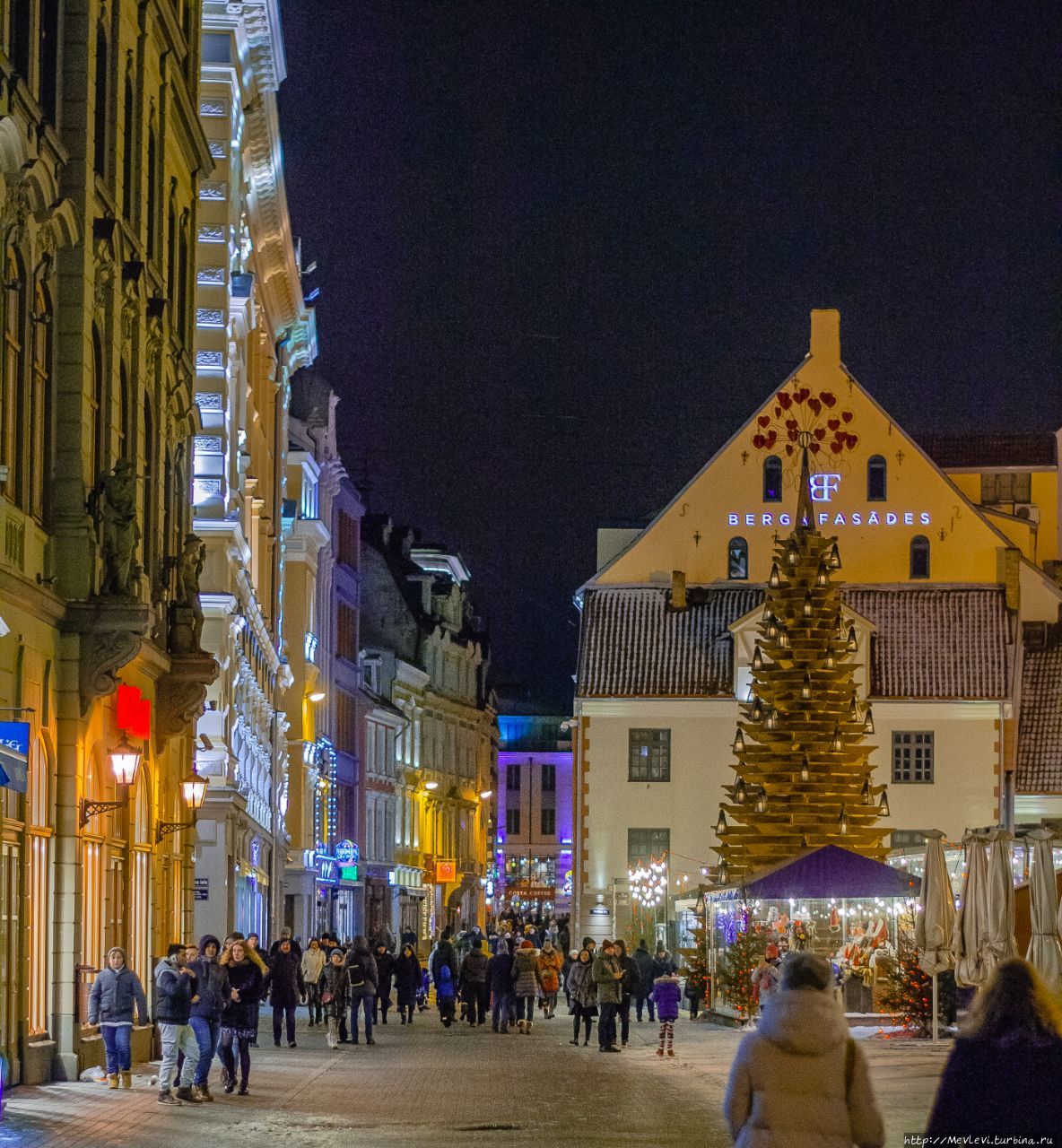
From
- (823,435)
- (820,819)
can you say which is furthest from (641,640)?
(820,819)

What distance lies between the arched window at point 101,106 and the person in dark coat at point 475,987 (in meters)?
22.1

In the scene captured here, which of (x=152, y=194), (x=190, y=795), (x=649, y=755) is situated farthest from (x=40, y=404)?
(x=649, y=755)

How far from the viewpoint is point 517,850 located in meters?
148

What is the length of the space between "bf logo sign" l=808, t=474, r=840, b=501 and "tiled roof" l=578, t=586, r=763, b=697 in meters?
3.27

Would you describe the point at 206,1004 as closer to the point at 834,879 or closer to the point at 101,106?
the point at 101,106

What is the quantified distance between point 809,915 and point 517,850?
107 metres

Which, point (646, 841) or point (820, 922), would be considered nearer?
point (820, 922)

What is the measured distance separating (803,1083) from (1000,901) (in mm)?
19547

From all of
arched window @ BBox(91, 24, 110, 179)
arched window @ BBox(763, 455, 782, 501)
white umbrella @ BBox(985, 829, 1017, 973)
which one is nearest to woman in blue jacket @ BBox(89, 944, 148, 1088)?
arched window @ BBox(91, 24, 110, 179)

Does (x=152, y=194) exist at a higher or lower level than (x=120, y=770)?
higher

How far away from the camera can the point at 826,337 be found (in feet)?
215

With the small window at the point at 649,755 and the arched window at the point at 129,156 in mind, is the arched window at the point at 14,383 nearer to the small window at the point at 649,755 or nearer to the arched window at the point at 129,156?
the arched window at the point at 129,156

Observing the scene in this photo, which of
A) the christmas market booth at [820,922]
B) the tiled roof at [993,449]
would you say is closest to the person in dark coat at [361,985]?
the christmas market booth at [820,922]

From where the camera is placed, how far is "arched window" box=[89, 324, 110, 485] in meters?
26.6
